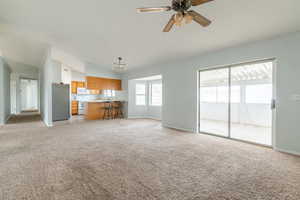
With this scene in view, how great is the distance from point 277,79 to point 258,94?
69.5 inches

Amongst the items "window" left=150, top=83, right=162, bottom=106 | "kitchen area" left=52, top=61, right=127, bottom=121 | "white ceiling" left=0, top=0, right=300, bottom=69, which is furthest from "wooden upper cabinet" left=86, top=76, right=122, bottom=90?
"white ceiling" left=0, top=0, right=300, bottom=69

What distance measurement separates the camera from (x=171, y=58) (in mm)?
5293

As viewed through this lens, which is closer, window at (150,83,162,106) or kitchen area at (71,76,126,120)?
kitchen area at (71,76,126,120)

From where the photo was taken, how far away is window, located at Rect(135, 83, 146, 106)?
27.3 feet

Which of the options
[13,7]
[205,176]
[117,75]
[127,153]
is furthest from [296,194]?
[117,75]

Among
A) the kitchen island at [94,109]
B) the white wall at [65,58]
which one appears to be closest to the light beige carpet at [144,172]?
the white wall at [65,58]

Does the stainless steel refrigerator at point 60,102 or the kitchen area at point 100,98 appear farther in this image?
the kitchen area at point 100,98

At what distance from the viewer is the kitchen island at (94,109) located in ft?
24.2

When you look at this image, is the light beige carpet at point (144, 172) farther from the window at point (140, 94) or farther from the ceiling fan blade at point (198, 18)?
the window at point (140, 94)

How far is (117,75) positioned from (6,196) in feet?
24.3

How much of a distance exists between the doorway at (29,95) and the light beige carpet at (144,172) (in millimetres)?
9076

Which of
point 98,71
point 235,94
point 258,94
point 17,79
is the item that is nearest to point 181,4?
point 235,94

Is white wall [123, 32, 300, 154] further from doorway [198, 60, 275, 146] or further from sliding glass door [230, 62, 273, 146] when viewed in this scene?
sliding glass door [230, 62, 273, 146]

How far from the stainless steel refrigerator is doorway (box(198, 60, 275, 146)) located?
6289 mm
